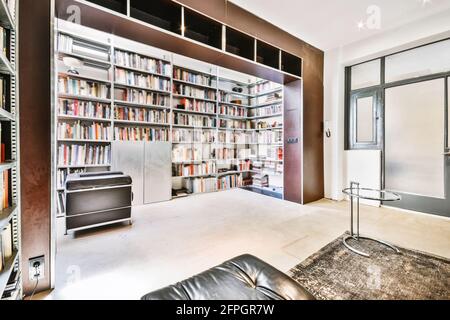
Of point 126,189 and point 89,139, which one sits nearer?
point 126,189

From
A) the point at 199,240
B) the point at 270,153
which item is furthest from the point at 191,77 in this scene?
the point at 199,240

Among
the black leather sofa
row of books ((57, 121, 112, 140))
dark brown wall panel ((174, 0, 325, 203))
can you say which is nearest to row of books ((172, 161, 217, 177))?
row of books ((57, 121, 112, 140))

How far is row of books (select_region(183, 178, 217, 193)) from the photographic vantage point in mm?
4087

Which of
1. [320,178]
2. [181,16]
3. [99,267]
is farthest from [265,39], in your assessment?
[99,267]

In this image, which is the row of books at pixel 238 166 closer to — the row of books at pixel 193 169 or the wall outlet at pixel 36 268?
the row of books at pixel 193 169

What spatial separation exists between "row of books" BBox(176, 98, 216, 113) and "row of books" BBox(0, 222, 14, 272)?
3.12 meters

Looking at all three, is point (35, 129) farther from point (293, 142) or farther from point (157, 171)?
point (293, 142)

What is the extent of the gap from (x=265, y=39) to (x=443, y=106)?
265 centimetres

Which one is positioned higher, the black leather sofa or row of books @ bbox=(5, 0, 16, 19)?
row of books @ bbox=(5, 0, 16, 19)

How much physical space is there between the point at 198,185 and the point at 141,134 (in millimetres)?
1499

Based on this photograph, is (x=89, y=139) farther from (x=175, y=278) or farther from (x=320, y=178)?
(x=320, y=178)

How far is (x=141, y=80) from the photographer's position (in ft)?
11.1

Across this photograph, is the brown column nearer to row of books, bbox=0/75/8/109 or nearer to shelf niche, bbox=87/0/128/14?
row of books, bbox=0/75/8/109

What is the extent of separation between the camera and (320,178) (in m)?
3.78
